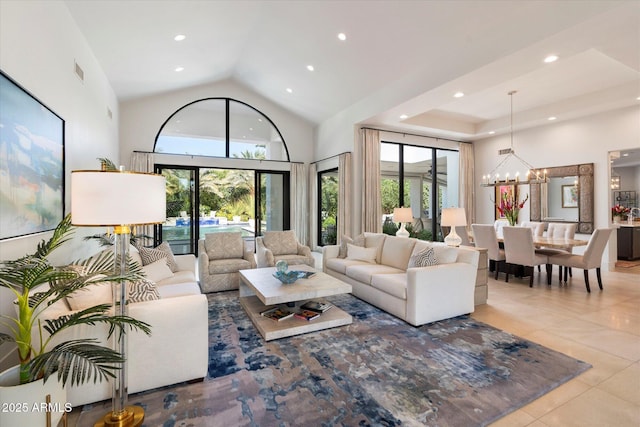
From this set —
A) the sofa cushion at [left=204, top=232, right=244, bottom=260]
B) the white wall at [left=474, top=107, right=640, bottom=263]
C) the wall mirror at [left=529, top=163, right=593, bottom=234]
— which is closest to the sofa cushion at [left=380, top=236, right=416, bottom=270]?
the sofa cushion at [left=204, top=232, right=244, bottom=260]

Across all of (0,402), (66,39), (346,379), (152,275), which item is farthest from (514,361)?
(66,39)

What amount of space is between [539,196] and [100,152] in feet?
28.4

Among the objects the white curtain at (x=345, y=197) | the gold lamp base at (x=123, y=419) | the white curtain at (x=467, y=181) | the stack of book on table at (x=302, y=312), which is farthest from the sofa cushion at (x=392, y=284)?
the white curtain at (x=467, y=181)

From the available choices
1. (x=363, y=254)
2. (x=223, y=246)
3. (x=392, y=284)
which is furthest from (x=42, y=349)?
(x=363, y=254)

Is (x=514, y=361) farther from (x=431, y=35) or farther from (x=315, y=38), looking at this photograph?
(x=315, y=38)

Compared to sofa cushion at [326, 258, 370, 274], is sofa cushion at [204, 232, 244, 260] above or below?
above

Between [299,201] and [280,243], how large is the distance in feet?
9.80

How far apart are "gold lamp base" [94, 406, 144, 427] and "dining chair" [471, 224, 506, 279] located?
16.8 ft

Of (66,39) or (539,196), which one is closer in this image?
(66,39)

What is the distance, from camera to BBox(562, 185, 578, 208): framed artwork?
636 cm

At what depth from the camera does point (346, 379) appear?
89.0 inches

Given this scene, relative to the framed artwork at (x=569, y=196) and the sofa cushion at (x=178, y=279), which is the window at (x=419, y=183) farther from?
the sofa cushion at (x=178, y=279)

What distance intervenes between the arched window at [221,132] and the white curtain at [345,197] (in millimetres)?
2099

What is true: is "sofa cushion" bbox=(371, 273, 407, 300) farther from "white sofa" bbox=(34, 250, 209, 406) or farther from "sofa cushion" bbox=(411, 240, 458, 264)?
"white sofa" bbox=(34, 250, 209, 406)
